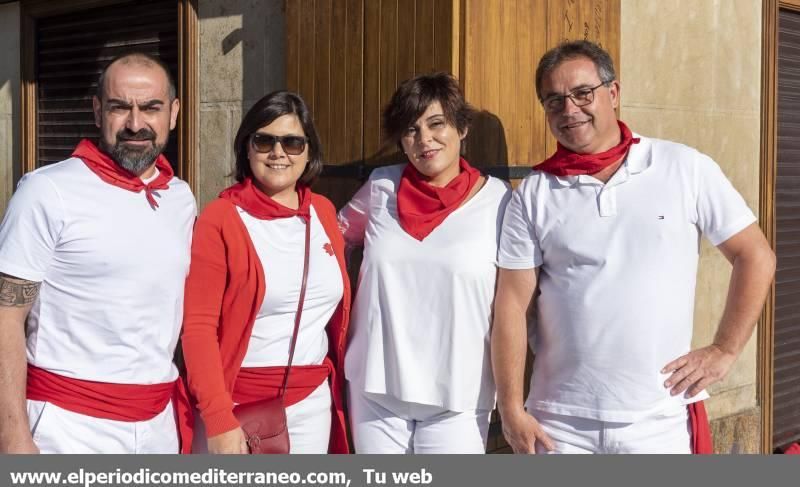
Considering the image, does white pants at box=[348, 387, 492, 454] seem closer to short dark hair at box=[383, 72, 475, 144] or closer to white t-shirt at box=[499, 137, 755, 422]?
white t-shirt at box=[499, 137, 755, 422]

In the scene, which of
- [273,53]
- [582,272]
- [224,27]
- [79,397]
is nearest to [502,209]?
[582,272]

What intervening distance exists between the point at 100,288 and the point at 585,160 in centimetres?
149

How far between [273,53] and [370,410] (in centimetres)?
219

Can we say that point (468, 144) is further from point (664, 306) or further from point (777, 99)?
point (777, 99)

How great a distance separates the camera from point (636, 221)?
300 cm

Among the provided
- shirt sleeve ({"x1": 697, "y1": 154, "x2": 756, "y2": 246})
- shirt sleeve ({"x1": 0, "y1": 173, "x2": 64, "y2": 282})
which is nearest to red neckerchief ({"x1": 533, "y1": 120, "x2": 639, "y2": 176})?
shirt sleeve ({"x1": 697, "y1": 154, "x2": 756, "y2": 246})

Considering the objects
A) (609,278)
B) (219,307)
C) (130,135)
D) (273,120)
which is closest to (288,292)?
(219,307)

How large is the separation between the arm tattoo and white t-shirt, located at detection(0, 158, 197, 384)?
0.08ft

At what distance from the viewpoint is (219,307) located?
3.12m

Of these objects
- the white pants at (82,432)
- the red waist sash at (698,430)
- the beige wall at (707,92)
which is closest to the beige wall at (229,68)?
the beige wall at (707,92)

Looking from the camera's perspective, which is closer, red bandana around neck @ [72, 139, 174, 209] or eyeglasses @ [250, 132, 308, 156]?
red bandana around neck @ [72, 139, 174, 209]

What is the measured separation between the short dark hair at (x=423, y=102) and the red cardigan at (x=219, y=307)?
2.05 ft

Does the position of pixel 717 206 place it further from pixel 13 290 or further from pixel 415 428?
pixel 13 290

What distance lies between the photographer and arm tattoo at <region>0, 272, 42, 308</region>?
2.74 metres
